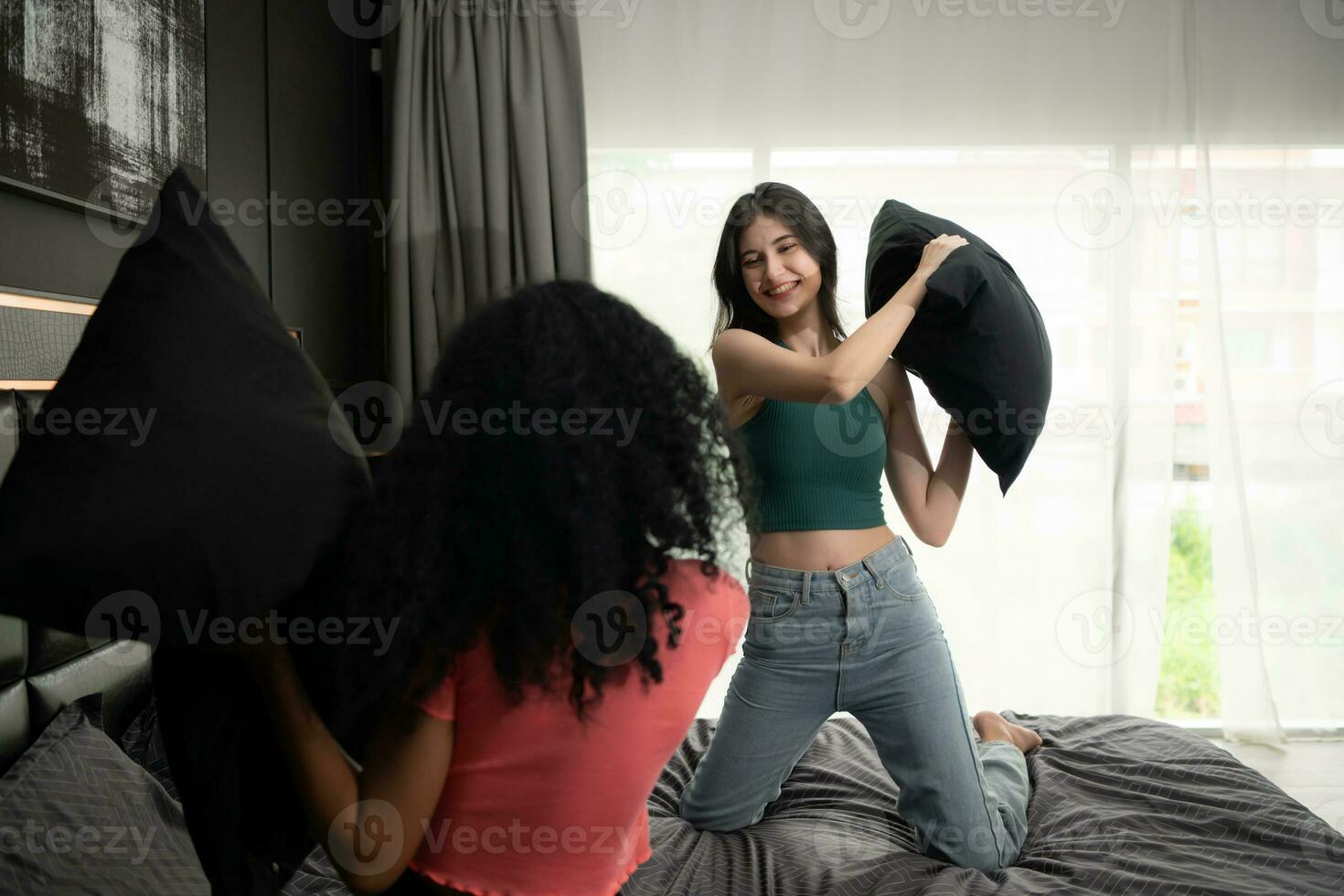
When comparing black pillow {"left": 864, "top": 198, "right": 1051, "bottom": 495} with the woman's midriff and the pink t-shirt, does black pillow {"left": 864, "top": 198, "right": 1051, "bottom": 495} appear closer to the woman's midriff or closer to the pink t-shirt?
the woman's midriff

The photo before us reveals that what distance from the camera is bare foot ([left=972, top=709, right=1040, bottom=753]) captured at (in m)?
1.85

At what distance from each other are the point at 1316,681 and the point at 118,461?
3659 mm

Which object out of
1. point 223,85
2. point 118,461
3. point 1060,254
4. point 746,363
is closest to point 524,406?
point 118,461

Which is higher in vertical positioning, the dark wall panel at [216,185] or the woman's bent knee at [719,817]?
the dark wall panel at [216,185]

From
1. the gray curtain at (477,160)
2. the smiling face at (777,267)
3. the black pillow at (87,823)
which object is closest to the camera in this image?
the black pillow at (87,823)

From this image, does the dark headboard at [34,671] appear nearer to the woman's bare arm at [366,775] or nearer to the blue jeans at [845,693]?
the woman's bare arm at [366,775]

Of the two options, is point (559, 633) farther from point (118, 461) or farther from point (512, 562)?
point (118, 461)

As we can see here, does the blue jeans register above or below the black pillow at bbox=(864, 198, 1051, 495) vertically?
below

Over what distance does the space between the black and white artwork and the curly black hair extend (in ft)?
2.96

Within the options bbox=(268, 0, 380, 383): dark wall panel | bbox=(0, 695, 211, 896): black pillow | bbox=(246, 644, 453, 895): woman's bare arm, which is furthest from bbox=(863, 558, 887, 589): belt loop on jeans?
bbox=(268, 0, 380, 383): dark wall panel

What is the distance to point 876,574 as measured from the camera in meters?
1.59

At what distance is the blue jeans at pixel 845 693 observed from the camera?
1557 mm

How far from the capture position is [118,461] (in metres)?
0.67

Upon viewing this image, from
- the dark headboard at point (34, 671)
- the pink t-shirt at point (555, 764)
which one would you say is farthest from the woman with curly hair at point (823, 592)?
the dark headboard at point (34, 671)
